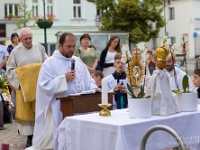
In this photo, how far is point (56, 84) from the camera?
310 inches

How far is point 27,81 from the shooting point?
9867 mm

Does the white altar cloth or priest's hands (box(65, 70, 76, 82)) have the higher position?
priest's hands (box(65, 70, 76, 82))

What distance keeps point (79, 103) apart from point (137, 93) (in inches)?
41.7

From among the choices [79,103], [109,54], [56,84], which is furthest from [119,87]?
[109,54]

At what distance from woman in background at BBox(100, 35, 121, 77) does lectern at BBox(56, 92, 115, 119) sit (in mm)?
4798

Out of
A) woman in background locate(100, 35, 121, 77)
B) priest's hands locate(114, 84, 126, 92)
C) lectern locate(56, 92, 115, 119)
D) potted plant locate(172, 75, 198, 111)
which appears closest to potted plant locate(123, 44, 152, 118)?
potted plant locate(172, 75, 198, 111)

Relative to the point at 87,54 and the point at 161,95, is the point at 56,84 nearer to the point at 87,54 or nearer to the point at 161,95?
the point at 161,95

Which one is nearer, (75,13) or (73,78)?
(73,78)

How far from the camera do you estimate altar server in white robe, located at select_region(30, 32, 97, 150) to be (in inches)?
312

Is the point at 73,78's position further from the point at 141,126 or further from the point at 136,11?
the point at 136,11

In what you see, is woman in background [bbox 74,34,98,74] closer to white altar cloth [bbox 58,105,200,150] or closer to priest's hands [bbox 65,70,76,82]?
priest's hands [bbox 65,70,76,82]

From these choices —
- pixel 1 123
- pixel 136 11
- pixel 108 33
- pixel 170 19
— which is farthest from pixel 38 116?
pixel 170 19

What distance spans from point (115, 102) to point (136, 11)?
3471 cm

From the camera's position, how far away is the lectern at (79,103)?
23.7 feet
